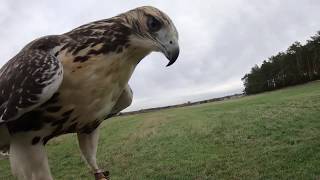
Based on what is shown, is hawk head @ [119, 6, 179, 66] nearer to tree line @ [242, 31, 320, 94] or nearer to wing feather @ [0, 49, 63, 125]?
wing feather @ [0, 49, 63, 125]

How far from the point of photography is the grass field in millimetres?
9297

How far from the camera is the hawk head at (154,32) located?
2.63 meters

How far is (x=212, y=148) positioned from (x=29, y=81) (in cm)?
961

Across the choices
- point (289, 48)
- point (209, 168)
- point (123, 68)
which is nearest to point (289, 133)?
point (209, 168)

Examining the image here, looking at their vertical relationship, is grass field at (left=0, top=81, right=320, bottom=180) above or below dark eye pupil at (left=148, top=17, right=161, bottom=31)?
below

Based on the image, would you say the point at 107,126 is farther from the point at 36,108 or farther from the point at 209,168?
the point at 36,108

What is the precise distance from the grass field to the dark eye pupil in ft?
19.6

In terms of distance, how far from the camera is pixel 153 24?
8.76ft

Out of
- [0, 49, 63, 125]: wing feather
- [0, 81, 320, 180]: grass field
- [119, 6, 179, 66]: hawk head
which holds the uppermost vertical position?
[119, 6, 179, 66]: hawk head

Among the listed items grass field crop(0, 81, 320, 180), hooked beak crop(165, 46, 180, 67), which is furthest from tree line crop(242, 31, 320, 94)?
hooked beak crop(165, 46, 180, 67)

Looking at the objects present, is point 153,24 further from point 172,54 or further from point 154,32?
point 172,54

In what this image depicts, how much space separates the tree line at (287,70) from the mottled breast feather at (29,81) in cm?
3369

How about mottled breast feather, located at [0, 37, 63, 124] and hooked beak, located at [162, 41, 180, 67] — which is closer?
mottled breast feather, located at [0, 37, 63, 124]

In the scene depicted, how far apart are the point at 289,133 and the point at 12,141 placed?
10349 millimetres
